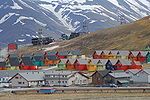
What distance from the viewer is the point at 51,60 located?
150875mm

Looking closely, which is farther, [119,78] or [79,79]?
[79,79]

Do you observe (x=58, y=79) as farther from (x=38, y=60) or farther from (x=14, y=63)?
(x=38, y=60)

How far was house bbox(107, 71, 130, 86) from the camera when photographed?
321 feet

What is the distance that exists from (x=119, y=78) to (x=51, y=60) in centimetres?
5431

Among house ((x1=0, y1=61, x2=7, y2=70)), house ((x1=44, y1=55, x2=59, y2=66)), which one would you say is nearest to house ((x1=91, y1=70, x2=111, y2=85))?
house ((x1=0, y1=61, x2=7, y2=70))

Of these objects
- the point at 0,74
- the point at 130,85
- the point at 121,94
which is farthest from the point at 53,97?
the point at 0,74

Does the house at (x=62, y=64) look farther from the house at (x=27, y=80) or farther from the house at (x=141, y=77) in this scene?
the house at (x=141, y=77)

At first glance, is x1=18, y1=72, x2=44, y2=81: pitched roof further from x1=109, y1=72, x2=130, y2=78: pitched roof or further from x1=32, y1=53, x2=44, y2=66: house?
x1=32, y1=53, x2=44, y2=66: house

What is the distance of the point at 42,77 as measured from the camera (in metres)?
106

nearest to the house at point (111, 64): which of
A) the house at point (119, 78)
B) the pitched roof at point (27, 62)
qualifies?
the house at point (119, 78)

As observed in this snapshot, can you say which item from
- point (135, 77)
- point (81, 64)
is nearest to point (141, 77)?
point (135, 77)

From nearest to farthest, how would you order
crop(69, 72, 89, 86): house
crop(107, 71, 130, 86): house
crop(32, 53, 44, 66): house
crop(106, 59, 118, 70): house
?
crop(107, 71, 130, 86): house
crop(69, 72, 89, 86): house
crop(106, 59, 118, 70): house
crop(32, 53, 44, 66): house

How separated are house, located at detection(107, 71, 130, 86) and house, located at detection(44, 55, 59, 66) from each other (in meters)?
49.0

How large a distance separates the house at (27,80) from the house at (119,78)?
572 inches
